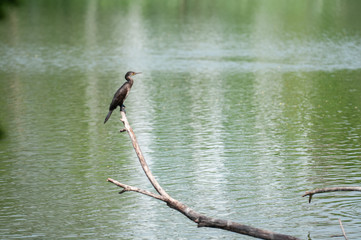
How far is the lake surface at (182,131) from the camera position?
42.3 feet

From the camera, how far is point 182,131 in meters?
20.2

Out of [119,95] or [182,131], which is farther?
[182,131]

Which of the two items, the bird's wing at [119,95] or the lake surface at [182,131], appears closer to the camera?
the bird's wing at [119,95]

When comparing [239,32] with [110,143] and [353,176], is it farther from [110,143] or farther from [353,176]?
[353,176]

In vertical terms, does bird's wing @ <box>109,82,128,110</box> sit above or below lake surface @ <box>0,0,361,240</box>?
above

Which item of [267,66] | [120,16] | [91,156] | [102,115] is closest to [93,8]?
[120,16]

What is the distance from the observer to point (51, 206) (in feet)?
44.8

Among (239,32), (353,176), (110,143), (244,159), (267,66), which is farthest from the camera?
(239,32)

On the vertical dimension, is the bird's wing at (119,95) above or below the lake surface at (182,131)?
above

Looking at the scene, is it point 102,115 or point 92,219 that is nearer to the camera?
point 92,219

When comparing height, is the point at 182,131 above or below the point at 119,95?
below

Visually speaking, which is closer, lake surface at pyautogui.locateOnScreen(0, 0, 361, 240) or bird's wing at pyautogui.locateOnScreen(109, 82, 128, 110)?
bird's wing at pyautogui.locateOnScreen(109, 82, 128, 110)

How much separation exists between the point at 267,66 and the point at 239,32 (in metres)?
13.6

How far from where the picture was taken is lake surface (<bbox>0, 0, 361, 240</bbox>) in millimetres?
12891
